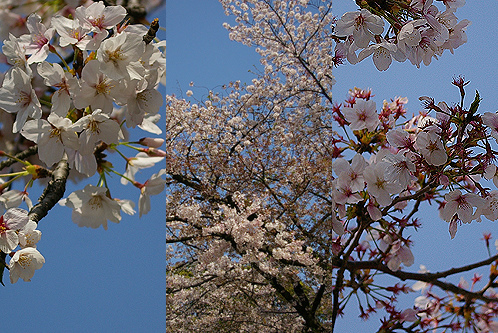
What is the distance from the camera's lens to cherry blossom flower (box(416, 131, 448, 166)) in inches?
40.4

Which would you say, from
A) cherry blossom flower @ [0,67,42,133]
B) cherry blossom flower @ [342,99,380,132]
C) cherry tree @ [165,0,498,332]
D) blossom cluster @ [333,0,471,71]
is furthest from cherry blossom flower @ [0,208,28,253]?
cherry tree @ [165,0,498,332]

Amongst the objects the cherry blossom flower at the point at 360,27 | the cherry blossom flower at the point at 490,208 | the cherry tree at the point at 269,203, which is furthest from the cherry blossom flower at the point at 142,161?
the cherry tree at the point at 269,203

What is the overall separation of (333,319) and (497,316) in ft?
2.04

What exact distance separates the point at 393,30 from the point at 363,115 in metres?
0.43

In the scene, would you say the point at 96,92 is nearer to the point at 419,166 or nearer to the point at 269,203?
the point at 419,166

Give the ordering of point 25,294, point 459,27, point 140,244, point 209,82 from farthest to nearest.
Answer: point 209,82, point 140,244, point 25,294, point 459,27

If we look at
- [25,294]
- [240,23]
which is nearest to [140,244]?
[25,294]

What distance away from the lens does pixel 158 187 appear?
29.0 inches

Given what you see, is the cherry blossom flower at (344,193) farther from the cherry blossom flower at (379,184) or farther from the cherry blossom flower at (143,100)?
the cherry blossom flower at (143,100)

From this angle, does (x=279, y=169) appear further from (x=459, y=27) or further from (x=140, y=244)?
(x=459, y=27)

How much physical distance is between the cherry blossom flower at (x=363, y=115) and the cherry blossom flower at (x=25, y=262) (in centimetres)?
90

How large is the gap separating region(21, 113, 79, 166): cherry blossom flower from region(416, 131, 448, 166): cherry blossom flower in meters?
0.75

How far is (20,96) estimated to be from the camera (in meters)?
0.67

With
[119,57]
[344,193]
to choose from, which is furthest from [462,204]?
[119,57]
